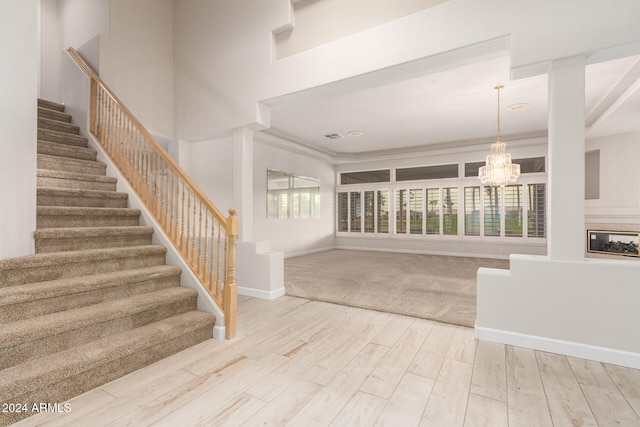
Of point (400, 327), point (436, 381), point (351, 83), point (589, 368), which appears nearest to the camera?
point (436, 381)

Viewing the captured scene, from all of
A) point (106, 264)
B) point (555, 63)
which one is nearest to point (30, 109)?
point (106, 264)

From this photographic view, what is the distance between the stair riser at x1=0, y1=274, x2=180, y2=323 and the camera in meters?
1.99

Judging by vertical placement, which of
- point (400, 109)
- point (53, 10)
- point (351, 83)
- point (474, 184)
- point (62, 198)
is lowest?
point (62, 198)

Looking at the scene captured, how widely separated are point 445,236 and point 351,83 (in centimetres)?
599

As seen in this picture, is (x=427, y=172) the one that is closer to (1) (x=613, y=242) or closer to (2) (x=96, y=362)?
(1) (x=613, y=242)

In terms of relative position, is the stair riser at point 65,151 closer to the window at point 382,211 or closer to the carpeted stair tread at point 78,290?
the carpeted stair tread at point 78,290

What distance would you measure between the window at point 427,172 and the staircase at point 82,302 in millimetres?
7081

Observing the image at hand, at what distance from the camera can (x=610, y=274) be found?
2.29 m

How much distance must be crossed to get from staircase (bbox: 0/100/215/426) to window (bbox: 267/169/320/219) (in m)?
3.67

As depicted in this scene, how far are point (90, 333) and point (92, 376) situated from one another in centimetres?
34

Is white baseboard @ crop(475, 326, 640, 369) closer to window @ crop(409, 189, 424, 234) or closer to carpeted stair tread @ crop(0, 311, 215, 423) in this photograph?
carpeted stair tread @ crop(0, 311, 215, 423)

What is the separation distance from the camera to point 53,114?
14.1ft

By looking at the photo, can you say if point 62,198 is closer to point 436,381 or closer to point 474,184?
point 436,381

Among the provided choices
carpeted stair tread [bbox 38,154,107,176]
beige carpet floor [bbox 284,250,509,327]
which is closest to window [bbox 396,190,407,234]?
beige carpet floor [bbox 284,250,509,327]
